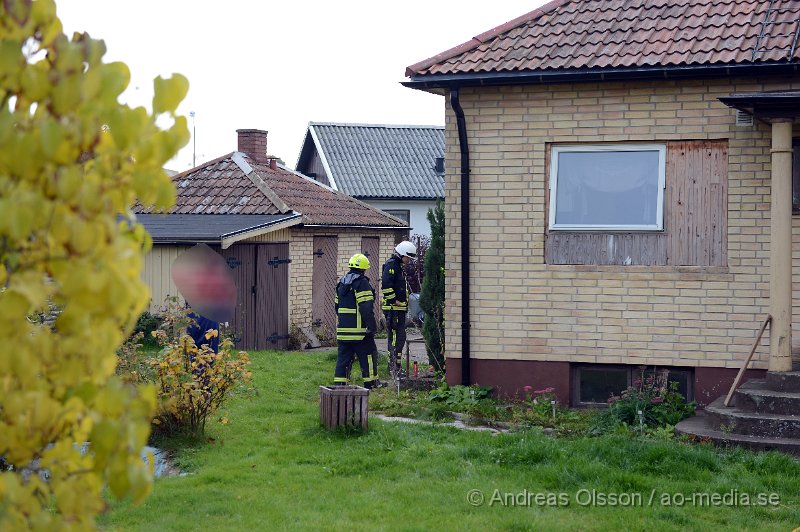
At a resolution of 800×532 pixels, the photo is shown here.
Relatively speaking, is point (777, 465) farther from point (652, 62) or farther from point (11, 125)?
point (11, 125)

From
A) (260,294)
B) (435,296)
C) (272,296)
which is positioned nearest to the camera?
(435,296)

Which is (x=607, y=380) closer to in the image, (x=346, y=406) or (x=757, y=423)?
(x=757, y=423)

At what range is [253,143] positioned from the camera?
2367 centimetres

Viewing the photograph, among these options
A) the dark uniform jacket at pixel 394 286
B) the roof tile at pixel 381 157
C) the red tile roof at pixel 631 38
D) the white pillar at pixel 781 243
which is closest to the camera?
the white pillar at pixel 781 243

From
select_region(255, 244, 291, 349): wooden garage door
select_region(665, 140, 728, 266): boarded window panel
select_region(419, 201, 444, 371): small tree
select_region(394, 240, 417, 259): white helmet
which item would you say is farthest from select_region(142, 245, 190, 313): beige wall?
select_region(665, 140, 728, 266): boarded window panel

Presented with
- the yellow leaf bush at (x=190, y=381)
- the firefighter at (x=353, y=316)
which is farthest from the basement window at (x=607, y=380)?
the yellow leaf bush at (x=190, y=381)

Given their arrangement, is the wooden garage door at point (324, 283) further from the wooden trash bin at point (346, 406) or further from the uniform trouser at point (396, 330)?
the wooden trash bin at point (346, 406)

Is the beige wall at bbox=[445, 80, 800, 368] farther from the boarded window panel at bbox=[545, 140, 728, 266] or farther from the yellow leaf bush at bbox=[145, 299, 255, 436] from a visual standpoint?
the yellow leaf bush at bbox=[145, 299, 255, 436]

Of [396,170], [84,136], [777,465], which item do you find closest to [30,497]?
[84,136]

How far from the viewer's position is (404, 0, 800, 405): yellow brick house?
1061cm

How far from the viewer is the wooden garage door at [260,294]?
1864 centimetres

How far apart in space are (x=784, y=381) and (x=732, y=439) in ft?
3.19

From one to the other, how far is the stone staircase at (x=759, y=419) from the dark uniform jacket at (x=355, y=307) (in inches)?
169

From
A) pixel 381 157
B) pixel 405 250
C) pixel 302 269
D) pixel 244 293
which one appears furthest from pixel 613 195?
pixel 381 157
